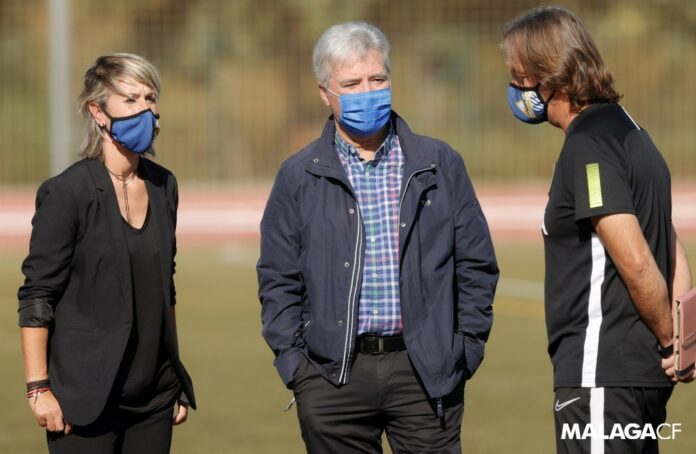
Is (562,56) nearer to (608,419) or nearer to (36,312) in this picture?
(608,419)

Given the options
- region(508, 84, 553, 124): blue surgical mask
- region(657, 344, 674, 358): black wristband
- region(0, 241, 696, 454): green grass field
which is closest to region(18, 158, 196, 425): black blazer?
region(508, 84, 553, 124): blue surgical mask

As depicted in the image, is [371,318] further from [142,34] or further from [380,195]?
[142,34]

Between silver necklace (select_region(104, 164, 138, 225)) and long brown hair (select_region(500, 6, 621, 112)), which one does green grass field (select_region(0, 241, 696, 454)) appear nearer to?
silver necklace (select_region(104, 164, 138, 225))

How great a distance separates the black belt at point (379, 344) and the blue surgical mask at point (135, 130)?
3.46 feet

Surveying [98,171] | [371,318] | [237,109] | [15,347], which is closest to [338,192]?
[371,318]

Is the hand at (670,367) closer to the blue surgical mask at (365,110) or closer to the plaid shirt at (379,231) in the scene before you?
the plaid shirt at (379,231)

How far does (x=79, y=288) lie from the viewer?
4.54m

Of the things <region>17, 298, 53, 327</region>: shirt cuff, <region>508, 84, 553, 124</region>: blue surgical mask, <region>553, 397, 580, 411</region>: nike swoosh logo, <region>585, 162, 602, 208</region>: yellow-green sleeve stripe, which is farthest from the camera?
<region>508, 84, 553, 124</region>: blue surgical mask

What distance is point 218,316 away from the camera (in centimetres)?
1264

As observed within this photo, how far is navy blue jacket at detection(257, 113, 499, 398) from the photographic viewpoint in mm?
4488

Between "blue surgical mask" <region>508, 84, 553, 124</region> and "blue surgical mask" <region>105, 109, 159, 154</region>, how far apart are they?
130 centimetres

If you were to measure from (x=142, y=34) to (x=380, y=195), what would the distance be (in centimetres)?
2082

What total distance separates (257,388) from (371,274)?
477 cm

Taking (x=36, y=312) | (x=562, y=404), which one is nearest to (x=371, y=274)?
(x=562, y=404)
